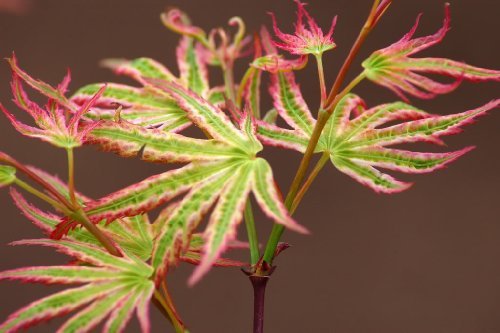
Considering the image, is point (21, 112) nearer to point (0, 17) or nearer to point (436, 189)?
point (0, 17)

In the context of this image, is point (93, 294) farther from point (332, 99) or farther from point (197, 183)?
point (332, 99)

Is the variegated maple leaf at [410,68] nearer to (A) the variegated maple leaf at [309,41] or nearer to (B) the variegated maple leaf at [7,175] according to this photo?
(A) the variegated maple leaf at [309,41]

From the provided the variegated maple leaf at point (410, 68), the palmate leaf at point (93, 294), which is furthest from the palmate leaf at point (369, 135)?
the palmate leaf at point (93, 294)

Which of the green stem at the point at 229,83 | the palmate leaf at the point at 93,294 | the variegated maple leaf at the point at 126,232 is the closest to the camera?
the palmate leaf at the point at 93,294

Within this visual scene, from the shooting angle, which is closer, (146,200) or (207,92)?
(146,200)

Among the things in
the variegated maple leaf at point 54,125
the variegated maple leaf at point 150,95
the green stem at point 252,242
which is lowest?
the green stem at point 252,242

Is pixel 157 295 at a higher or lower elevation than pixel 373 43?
lower

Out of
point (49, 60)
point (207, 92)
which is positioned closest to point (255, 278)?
point (207, 92)
